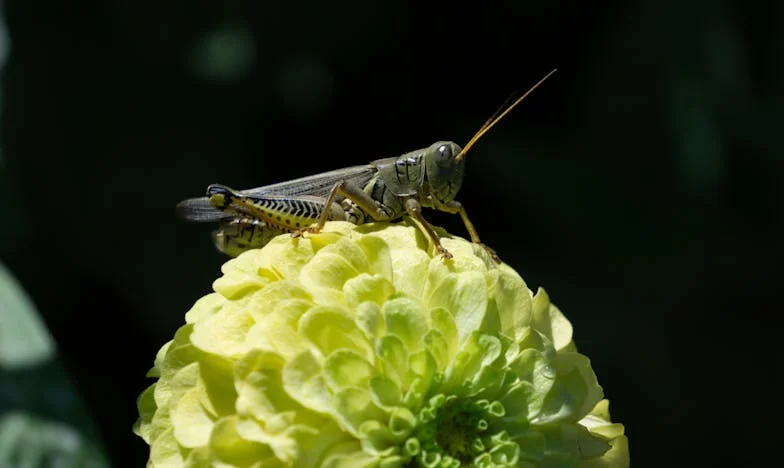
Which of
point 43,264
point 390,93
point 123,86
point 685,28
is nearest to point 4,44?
point 123,86

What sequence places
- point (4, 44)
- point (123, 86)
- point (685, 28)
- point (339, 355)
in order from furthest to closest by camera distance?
point (123, 86) → point (685, 28) → point (4, 44) → point (339, 355)

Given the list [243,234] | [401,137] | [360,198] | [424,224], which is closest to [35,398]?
[243,234]

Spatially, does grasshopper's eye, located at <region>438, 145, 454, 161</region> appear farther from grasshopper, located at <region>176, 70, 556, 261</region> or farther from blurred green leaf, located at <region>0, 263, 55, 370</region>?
blurred green leaf, located at <region>0, 263, 55, 370</region>

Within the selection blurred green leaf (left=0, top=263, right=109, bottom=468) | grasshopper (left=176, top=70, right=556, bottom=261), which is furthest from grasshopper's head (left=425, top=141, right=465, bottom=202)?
blurred green leaf (left=0, top=263, right=109, bottom=468)

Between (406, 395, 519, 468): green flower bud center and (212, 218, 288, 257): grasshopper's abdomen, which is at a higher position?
(212, 218, 288, 257): grasshopper's abdomen

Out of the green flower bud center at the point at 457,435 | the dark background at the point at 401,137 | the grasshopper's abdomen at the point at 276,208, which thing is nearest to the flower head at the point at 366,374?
the green flower bud center at the point at 457,435

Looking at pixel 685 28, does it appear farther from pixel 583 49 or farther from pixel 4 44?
pixel 4 44
